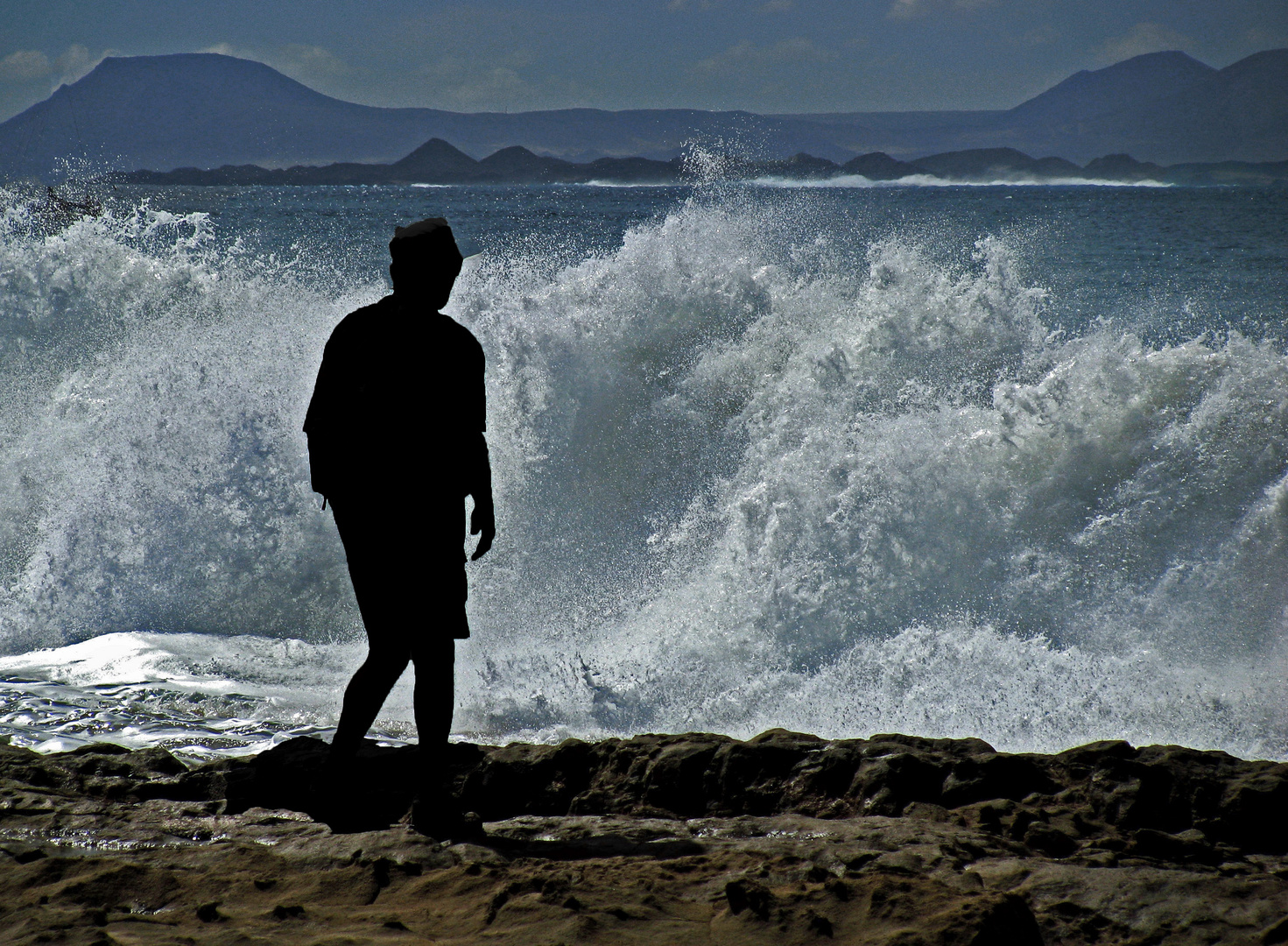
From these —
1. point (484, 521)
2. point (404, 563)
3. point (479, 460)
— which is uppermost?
point (479, 460)

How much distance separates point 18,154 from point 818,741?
41405 millimetres

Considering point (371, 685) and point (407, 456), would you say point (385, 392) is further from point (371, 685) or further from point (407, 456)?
point (371, 685)

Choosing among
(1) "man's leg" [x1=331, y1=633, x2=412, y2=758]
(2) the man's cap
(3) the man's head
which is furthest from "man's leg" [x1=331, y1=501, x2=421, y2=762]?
(2) the man's cap

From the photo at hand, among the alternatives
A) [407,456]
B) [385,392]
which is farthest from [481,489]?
[385,392]

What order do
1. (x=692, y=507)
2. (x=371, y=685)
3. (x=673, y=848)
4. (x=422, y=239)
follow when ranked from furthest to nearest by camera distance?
1. (x=692, y=507)
2. (x=371, y=685)
3. (x=422, y=239)
4. (x=673, y=848)

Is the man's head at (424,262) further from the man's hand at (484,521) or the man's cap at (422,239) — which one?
the man's hand at (484,521)

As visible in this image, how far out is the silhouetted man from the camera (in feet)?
9.06

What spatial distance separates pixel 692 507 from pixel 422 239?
4882 millimetres

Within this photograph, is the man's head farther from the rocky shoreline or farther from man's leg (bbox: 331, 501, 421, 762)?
the rocky shoreline

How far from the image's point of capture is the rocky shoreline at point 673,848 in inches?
82.8

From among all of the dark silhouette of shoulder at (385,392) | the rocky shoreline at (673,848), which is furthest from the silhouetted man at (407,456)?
the rocky shoreline at (673,848)

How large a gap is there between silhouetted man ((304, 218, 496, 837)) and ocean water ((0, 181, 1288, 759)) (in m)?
0.09

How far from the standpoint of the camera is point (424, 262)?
2754mm

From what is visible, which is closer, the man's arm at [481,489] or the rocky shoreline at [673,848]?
the rocky shoreline at [673,848]
